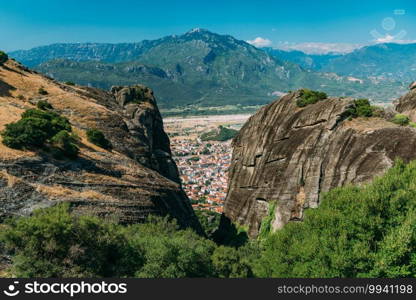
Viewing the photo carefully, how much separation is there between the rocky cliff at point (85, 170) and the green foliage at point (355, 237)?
46.6 ft

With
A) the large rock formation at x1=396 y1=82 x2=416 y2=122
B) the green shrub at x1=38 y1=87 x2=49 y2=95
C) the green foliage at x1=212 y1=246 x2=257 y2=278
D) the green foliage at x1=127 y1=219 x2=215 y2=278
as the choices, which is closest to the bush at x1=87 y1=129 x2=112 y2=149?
the green shrub at x1=38 y1=87 x2=49 y2=95

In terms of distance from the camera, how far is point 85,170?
106 feet

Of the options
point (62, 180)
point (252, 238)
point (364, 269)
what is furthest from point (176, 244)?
point (252, 238)

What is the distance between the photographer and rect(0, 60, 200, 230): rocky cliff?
27703 mm

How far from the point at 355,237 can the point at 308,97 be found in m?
27.0

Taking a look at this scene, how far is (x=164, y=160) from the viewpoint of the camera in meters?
57.6

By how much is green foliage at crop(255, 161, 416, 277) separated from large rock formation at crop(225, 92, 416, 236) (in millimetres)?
6628

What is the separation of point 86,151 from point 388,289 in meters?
30.2

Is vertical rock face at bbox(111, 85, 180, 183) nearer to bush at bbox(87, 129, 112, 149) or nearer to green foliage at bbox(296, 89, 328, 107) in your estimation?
bush at bbox(87, 129, 112, 149)

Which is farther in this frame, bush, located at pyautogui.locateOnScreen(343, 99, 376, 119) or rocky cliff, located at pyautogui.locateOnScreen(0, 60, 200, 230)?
bush, located at pyautogui.locateOnScreen(343, 99, 376, 119)

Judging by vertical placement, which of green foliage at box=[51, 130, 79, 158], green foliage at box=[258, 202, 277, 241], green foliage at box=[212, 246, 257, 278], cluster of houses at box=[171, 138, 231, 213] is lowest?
cluster of houses at box=[171, 138, 231, 213]

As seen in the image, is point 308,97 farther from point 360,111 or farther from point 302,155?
point 302,155

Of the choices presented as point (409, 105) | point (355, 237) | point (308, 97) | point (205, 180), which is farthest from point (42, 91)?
point (205, 180)

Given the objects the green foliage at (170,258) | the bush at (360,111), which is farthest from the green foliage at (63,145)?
the bush at (360,111)
